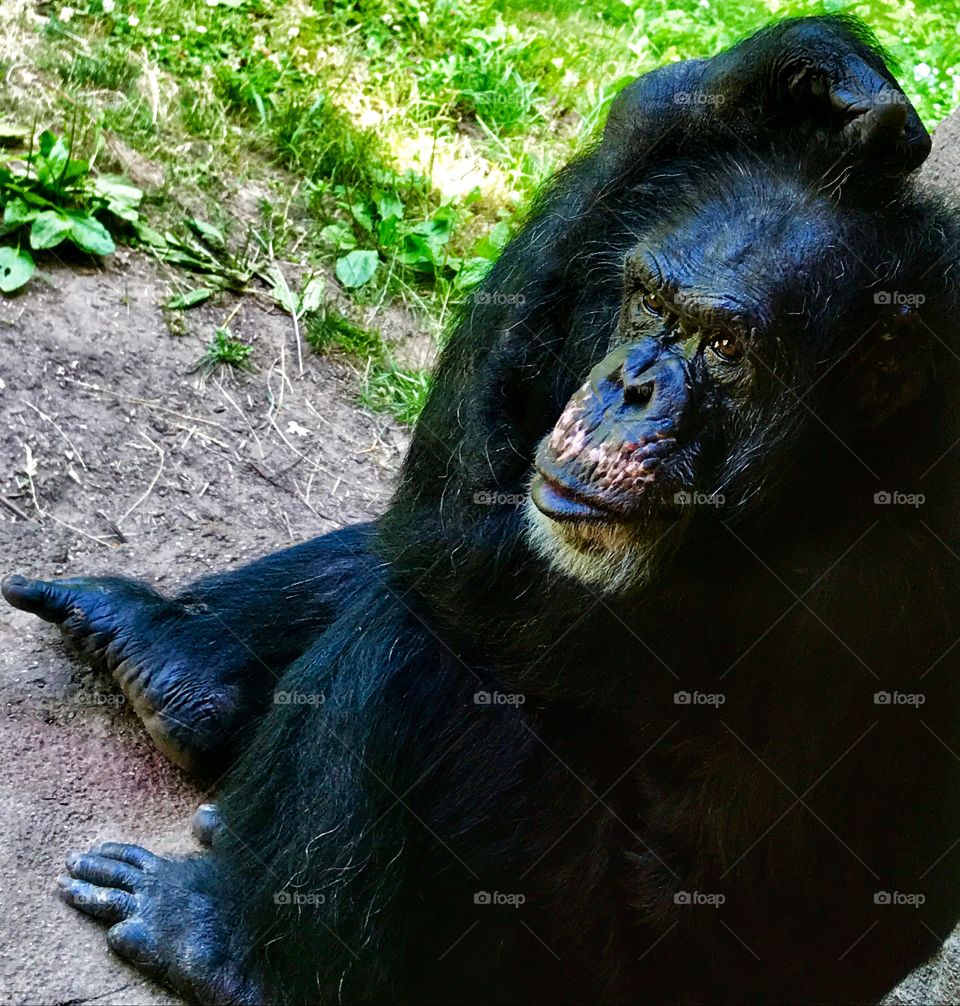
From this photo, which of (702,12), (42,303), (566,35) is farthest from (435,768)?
(702,12)

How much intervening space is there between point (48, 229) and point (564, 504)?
4590 mm

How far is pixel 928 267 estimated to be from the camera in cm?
419

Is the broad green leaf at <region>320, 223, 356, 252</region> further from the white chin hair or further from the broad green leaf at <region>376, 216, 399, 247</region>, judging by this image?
the white chin hair

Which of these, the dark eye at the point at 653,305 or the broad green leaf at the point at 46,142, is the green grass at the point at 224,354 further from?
the dark eye at the point at 653,305

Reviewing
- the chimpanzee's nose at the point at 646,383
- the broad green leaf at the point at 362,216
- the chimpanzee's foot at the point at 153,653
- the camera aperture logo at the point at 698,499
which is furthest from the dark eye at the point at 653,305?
the broad green leaf at the point at 362,216

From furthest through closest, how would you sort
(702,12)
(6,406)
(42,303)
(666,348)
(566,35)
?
(702,12) < (566,35) < (42,303) < (6,406) < (666,348)

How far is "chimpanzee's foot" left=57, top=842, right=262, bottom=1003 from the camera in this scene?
16.0ft

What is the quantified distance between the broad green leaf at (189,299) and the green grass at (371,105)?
705 millimetres

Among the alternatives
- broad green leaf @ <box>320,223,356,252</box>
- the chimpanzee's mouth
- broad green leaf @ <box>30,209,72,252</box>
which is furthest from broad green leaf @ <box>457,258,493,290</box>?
the chimpanzee's mouth

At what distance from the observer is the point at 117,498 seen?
268 inches

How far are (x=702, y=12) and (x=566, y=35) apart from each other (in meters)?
1.52

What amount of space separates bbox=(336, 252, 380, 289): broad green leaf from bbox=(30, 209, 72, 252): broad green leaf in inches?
73.0

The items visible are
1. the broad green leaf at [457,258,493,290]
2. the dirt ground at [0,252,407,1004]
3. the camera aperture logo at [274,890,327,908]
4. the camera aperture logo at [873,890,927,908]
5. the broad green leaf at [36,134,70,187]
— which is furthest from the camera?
the broad green leaf at [457,258,493,290]

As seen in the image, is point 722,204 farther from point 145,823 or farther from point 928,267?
point 145,823
